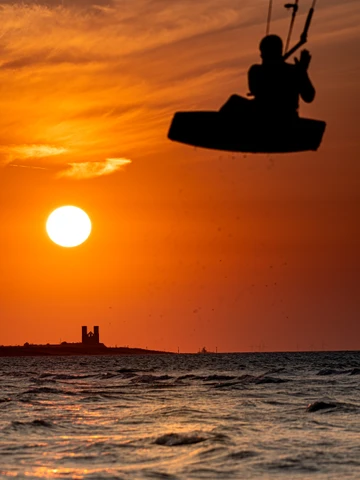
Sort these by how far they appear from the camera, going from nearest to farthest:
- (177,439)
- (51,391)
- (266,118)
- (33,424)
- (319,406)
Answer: (266,118)
(177,439)
(33,424)
(319,406)
(51,391)

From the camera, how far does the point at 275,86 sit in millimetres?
7133

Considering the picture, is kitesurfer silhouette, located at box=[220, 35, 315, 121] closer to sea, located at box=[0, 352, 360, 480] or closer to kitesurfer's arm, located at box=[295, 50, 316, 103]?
kitesurfer's arm, located at box=[295, 50, 316, 103]

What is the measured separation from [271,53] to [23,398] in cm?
3608

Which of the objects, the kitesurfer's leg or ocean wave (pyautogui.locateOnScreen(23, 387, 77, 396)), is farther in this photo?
ocean wave (pyautogui.locateOnScreen(23, 387, 77, 396))

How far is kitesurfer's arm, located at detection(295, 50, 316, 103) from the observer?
6.99 meters

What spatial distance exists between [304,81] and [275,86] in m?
0.23

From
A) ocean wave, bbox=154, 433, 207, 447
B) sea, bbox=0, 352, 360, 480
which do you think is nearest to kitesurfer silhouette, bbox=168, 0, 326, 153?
sea, bbox=0, 352, 360, 480

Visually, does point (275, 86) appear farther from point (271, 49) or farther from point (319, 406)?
point (319, 406)

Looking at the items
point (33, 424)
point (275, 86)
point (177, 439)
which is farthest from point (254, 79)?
point (33, 424)

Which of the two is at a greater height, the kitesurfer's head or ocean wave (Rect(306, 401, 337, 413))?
the kitesurfer's head

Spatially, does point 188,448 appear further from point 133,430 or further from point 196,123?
point 196,123

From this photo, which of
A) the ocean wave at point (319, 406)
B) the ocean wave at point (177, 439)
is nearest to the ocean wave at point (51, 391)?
the ocean wave at point (319, 406)

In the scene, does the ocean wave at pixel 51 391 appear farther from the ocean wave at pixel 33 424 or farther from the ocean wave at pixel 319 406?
the ocean wave at pixel 33 424

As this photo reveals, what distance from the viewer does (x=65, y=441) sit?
75.9 ft
